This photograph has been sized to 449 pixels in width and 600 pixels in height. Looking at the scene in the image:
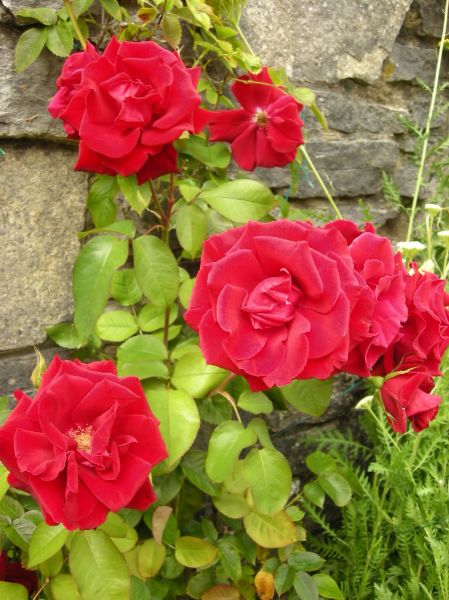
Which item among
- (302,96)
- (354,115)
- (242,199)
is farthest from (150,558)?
(354,115)

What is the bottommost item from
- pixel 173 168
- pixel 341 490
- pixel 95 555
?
pixel 341 490

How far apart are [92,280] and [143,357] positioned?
0.53ft

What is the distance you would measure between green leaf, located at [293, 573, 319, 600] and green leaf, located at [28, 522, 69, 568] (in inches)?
19.6

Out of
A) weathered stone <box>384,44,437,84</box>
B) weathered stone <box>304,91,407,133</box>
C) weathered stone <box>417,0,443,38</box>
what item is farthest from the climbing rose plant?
weathered stone <box>417,0,443,38</box>

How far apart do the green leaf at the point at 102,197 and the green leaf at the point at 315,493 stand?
67 centimetres

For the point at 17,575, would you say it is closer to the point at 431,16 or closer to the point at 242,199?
the point at 242,199

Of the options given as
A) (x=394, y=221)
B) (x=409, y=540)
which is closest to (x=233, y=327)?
(x=409, y=540)

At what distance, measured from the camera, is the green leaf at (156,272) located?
3.58ft

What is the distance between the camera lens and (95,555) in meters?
0.91

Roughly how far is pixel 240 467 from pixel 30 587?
42 centimetres

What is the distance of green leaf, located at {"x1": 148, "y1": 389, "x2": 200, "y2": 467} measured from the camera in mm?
1024

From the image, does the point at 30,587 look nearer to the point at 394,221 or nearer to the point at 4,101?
the point at 4,101

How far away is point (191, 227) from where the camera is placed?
119cm

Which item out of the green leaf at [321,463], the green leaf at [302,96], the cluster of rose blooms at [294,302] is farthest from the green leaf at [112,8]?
the green leaf at [321,463]
